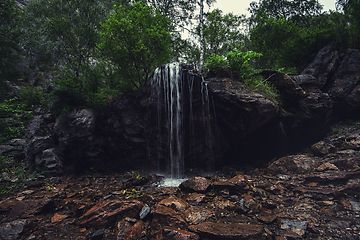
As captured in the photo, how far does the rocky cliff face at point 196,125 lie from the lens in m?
8.58

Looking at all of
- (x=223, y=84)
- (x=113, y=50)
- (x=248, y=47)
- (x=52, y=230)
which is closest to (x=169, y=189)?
(x=52, y=230)

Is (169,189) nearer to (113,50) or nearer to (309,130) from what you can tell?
(113,50)

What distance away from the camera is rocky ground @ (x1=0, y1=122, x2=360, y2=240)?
3.66 meters

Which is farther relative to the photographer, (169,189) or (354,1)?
(354,1)

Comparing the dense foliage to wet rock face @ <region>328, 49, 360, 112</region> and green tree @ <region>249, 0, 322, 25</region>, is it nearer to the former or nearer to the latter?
wet rock face @ <region>328, 49, 360, 112</region>

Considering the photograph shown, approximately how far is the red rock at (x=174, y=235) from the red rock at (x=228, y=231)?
0.74ft

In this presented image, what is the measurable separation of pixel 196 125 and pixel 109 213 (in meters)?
6.17

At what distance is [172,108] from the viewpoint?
9219mm

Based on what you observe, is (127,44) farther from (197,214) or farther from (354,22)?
(354,22)

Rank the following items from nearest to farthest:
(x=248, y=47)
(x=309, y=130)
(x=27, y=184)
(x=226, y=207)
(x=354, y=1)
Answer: (x=226, y=207), (x=27, y=184), (x=309, y=130), (x=354, y=1), (x=248, y=47)

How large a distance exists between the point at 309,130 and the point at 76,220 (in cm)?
1297

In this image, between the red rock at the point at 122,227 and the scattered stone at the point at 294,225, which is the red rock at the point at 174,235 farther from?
the scattered stone at the point at 294,225

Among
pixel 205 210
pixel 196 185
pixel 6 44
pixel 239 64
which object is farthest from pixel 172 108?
pixel 6 44

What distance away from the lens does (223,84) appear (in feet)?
28.3
